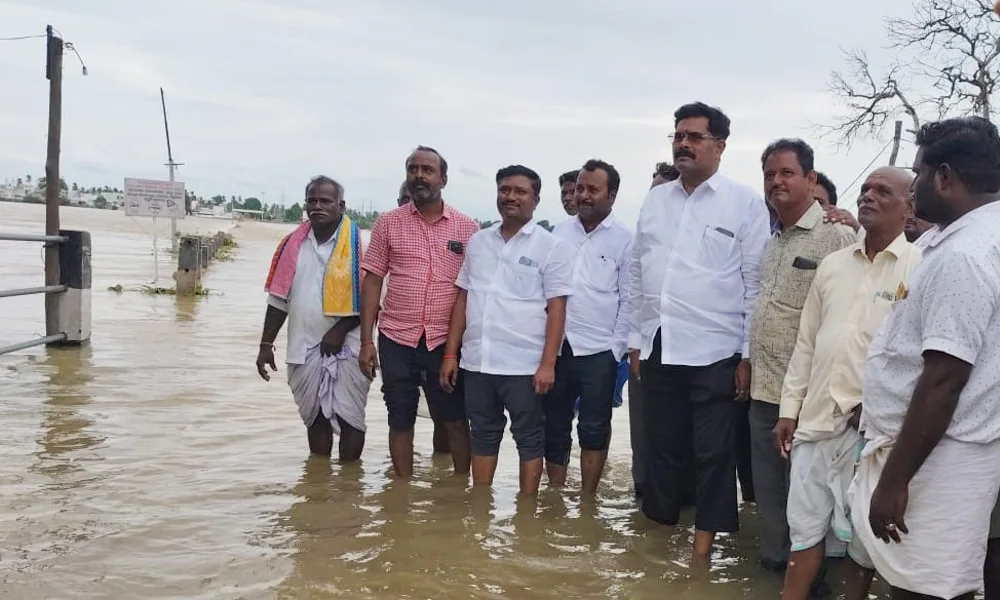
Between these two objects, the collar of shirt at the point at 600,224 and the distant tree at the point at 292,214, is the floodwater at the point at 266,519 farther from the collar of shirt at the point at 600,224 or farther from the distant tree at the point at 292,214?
the distant tree at the point at 292,214

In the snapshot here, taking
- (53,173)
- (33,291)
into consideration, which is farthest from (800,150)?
(53,173)

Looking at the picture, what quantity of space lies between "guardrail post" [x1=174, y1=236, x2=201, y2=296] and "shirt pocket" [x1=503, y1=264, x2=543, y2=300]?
442 inches

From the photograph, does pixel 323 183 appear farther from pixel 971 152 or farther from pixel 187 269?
pixel 187 269

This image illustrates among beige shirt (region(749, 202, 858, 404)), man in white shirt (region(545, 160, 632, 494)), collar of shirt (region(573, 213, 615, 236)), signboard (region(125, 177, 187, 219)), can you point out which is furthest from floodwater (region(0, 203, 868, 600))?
signboard (region(125, 177, 187, 219))

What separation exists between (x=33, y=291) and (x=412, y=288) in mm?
5514

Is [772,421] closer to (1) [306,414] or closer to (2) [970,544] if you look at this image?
(2) [970,544]

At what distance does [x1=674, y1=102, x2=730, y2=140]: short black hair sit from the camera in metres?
4.07

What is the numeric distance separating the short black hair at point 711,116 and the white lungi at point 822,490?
153cm

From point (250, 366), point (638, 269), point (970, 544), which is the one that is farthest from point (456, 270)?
point (250, 366)

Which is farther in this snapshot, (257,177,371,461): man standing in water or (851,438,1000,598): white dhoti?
(257,177,371,461): man standing in water

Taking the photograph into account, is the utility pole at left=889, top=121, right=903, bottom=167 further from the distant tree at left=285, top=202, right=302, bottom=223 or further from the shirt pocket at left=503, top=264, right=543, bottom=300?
the distant tree at left=285, top=202, right=302, bottom=223

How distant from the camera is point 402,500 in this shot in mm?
4898

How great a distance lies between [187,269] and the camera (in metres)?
15.0

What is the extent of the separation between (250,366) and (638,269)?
5652 mm
